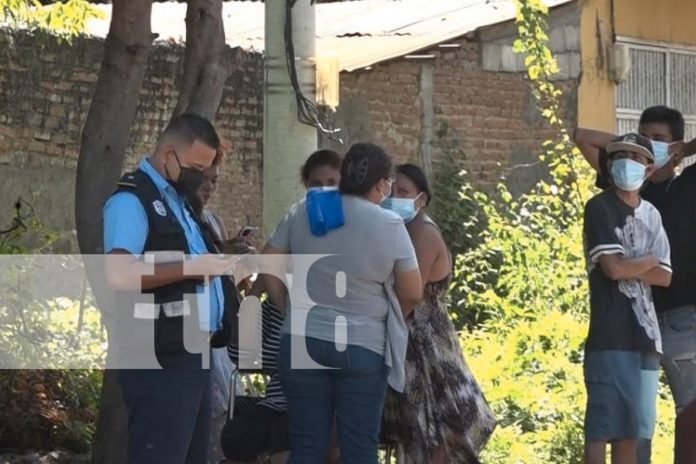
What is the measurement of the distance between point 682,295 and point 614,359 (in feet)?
2.18

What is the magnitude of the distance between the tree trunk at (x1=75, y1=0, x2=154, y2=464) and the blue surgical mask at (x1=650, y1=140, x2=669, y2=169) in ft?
8.65

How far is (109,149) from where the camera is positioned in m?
7.06

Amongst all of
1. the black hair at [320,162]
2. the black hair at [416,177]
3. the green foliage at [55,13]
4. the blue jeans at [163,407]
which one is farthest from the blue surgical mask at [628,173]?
the green foliage at [55,13]

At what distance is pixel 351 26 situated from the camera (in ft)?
47.1

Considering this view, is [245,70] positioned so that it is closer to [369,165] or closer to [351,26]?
[351,26]

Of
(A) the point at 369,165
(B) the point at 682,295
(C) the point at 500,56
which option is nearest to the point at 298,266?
(A) the point at 369,165

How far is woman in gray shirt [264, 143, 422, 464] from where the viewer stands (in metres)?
5.93

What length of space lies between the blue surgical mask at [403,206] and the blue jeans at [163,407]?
1444 millimetres

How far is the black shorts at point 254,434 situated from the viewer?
6375mm

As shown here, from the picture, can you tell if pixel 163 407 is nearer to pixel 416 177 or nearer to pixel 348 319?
pixel 348 319

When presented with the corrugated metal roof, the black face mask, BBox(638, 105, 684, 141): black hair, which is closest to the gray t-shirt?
the black face mask

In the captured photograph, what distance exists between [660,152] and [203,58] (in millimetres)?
2439

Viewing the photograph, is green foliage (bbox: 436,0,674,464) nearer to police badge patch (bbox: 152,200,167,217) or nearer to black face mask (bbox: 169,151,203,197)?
black face mask (bbox: 169,151,203,197)

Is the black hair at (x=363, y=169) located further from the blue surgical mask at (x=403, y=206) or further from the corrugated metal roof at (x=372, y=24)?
the corrugated metal roof at (x=372, y=24)
